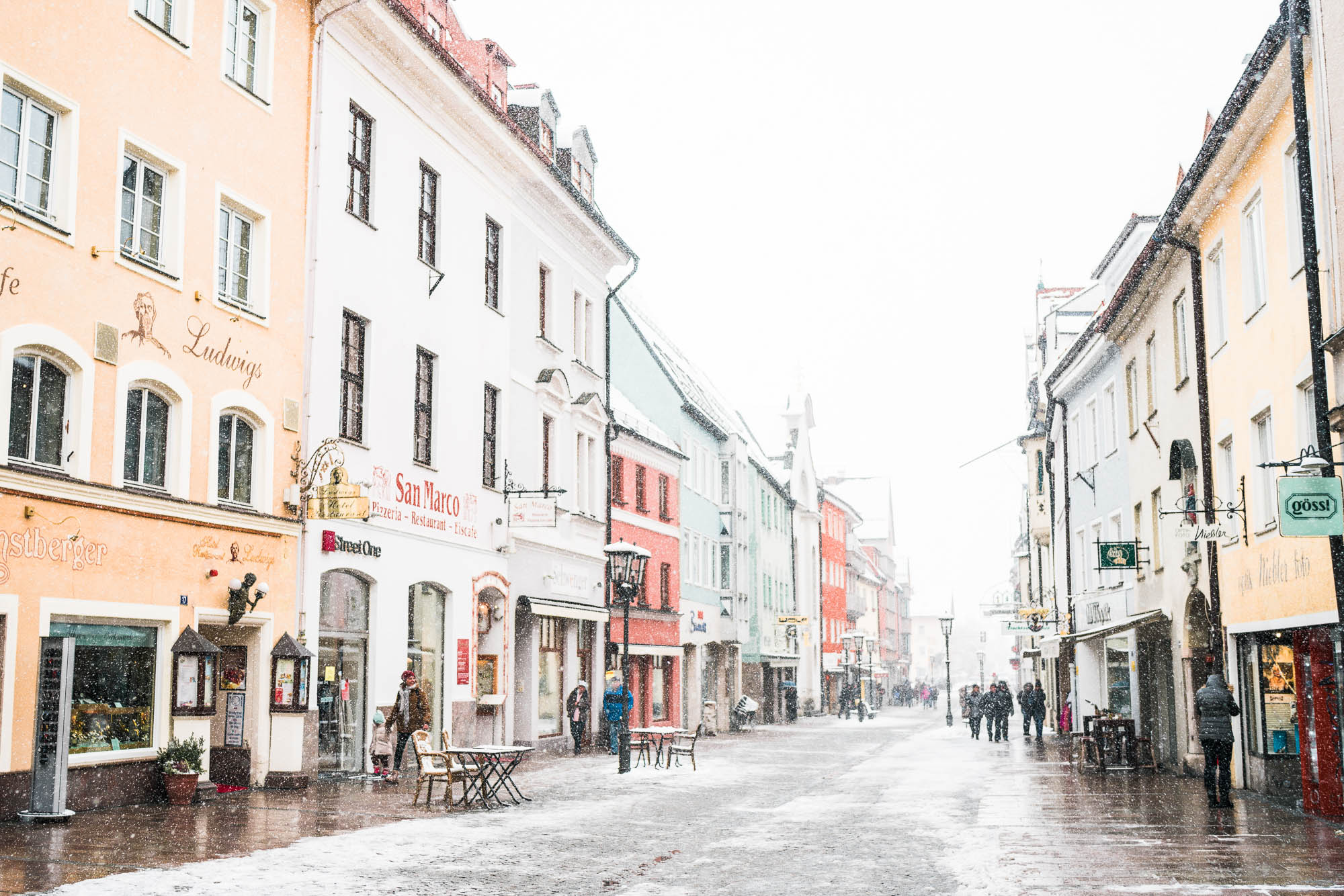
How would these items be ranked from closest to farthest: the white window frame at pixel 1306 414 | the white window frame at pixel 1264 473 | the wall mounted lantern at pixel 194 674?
1. the white window frame at pixel 1306 414
2. the wall mounted lantern at pixel 194 674
3. the white window frame at pixel 1264 473

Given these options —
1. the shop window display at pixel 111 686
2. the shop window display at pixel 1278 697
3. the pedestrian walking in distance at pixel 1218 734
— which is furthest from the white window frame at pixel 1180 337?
the shop window display at pixel 111 686

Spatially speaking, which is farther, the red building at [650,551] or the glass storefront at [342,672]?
the red building at [650,551]

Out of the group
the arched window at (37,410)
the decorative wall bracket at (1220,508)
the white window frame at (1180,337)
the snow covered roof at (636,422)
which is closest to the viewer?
the arched window at (37,410)

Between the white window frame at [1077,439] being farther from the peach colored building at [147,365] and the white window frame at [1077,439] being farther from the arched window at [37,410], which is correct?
the arched window at [37,410]

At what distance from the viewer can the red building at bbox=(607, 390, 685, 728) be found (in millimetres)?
36688

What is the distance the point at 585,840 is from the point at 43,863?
16.7 ft

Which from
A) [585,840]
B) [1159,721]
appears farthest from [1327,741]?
[1159,721]

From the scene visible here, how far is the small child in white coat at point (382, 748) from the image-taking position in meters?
20.3

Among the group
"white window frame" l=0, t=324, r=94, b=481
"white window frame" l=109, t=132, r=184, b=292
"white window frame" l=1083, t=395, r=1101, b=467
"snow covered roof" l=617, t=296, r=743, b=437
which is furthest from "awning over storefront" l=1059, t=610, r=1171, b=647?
"white window frame" l=0, t=324, r=94, b=481

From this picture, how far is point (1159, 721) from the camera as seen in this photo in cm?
2792

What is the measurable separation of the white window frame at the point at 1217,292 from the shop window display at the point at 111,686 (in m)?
15.8

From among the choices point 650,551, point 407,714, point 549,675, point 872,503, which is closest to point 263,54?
point 407,714

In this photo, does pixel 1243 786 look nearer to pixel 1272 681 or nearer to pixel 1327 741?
pixel 1272 681

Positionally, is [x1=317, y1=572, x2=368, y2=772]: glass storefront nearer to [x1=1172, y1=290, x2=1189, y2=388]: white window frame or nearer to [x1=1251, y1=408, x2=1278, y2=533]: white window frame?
[x1=1251, y1=408, x2=1278, y2=533]: white window frame
